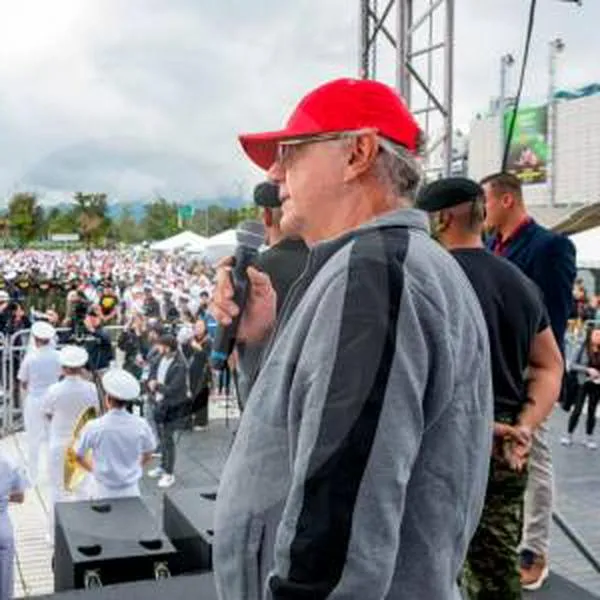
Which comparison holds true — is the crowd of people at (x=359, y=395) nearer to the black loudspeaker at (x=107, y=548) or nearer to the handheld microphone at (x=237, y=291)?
the handheld microphone at (x=237, y=291)

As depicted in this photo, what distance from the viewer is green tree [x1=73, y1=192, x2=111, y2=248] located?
8294 cm

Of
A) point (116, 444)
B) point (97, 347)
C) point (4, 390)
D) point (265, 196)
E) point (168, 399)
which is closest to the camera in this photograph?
point (265, 196)

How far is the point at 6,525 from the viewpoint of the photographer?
4910 mm

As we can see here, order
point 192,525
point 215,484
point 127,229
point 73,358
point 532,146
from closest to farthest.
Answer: point 192,525
point 73,358
point 215,484
point 532,146
point 127,229

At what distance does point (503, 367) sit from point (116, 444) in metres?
4.14

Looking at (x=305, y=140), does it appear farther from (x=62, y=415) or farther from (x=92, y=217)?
(x=92, y=217)

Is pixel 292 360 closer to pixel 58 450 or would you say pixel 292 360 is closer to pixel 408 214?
pixel 408 214

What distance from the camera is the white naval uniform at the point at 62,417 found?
293 inches

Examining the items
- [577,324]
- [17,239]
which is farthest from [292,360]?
[17,239]

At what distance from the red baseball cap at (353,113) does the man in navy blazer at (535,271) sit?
1881mm

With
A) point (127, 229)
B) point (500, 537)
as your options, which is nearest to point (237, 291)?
point (500, 537)

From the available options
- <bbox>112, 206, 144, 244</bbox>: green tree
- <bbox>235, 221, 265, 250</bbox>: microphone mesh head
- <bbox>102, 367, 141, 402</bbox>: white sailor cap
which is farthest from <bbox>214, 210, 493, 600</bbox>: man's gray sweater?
<bbox>112, 206, 144, 244</bbox>: green tree

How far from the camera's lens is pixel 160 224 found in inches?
3629

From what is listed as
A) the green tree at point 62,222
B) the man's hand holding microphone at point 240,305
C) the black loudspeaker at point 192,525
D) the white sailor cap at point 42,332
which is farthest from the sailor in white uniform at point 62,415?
the green tree at point 62,222
